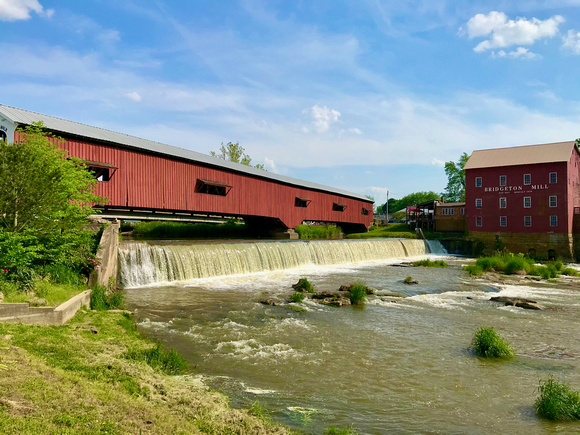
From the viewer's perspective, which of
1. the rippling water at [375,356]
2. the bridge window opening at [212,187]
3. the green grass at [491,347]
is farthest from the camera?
the bridge window opening at [212,187]

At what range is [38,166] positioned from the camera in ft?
33.0

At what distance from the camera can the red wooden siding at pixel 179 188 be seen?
20078mm

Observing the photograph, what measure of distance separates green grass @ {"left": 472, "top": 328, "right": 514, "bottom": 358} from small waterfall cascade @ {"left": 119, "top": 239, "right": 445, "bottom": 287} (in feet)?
41.0

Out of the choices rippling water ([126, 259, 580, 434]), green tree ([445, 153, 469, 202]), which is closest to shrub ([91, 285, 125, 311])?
rippling water ([126, 259, 580, 434])

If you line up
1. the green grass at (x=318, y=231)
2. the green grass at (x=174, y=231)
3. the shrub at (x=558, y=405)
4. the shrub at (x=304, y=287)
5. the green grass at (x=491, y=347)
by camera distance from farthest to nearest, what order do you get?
the green grass at (x=318, y=231) → the green grass at (x=174, y=231) → the shrub at (x=304, y=287) → the green grass at (x=491, y=347) → the shrub at (x=558, y=405)

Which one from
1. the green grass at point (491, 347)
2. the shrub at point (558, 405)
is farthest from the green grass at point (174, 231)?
the shrub at point (558, 405)

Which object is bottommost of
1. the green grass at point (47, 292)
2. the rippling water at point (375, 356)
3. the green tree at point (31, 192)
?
the rippling water at point (375, 356)

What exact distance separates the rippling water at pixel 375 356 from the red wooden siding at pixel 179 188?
8062 millimetres

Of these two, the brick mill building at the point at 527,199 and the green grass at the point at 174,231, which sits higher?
the brick mill building at the point at 527,199

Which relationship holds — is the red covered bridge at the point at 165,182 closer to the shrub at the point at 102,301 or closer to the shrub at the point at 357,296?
the shrub at the point at 102,301

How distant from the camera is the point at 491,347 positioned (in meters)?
8.08

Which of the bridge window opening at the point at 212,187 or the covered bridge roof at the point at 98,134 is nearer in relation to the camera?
the covered bridge roof at the point at 98,134

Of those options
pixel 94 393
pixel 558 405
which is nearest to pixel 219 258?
pixel 94 393

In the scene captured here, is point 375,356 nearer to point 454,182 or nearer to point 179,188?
point 179,188
